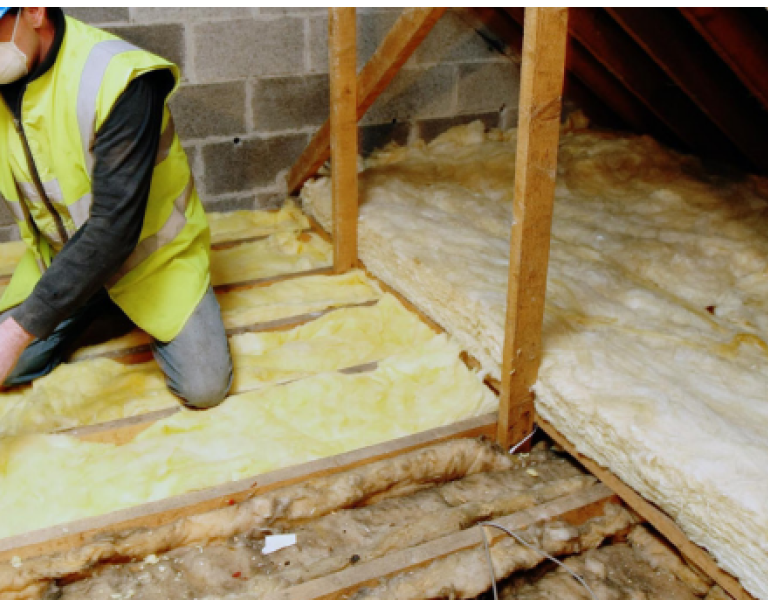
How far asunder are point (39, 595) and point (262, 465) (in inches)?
22.1

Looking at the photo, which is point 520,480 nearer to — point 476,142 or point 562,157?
point 562,157

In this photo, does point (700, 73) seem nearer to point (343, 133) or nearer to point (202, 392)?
point (343, 133)

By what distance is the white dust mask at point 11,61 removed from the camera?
5.76 ft

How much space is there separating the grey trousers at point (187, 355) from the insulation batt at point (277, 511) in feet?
1.46

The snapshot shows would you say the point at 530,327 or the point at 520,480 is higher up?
the point at 530,327

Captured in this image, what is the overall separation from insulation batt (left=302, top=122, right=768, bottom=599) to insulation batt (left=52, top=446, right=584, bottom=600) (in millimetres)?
221

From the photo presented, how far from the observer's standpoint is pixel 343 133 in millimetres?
2693

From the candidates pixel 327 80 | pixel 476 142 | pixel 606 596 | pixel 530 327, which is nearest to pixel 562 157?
pixel 476 142

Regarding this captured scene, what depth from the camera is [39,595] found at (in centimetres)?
154

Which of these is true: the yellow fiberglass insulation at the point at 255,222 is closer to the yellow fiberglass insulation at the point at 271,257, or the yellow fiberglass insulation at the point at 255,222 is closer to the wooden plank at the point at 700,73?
the yellow fiberglass insulation at the point at 271,257

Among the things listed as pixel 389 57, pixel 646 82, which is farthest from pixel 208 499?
pixel 646 82

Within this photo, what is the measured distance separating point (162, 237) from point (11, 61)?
0.60 metres

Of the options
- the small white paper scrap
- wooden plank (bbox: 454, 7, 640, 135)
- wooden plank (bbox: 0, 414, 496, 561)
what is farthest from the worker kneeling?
wooden plank (bbox: 454, 7, 640, 135)

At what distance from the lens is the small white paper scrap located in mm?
1687
